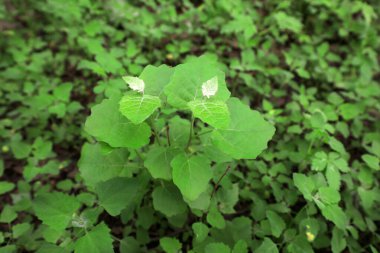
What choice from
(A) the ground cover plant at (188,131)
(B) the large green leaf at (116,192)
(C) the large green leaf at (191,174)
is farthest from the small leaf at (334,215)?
(B) the large green leaf at (116,192)

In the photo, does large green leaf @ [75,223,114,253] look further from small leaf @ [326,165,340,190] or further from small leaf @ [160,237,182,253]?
small leaf @ [326,165,340,190]

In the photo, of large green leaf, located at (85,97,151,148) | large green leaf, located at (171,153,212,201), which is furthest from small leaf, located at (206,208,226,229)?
large green leaf, located at (85,97,151,148)

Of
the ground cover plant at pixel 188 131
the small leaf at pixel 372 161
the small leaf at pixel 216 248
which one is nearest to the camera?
the ground cover plant at pixel 188 131

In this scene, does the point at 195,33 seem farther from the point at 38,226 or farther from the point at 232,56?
the point at 38,226

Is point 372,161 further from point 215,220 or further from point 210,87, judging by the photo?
point 210,87

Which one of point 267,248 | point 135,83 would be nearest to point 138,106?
point 135,83

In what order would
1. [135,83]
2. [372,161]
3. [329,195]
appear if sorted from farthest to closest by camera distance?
[372,161] → [329,195] → [135,83]

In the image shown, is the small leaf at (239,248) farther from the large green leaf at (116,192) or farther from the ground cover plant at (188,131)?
the large green leaf at (116,192)
